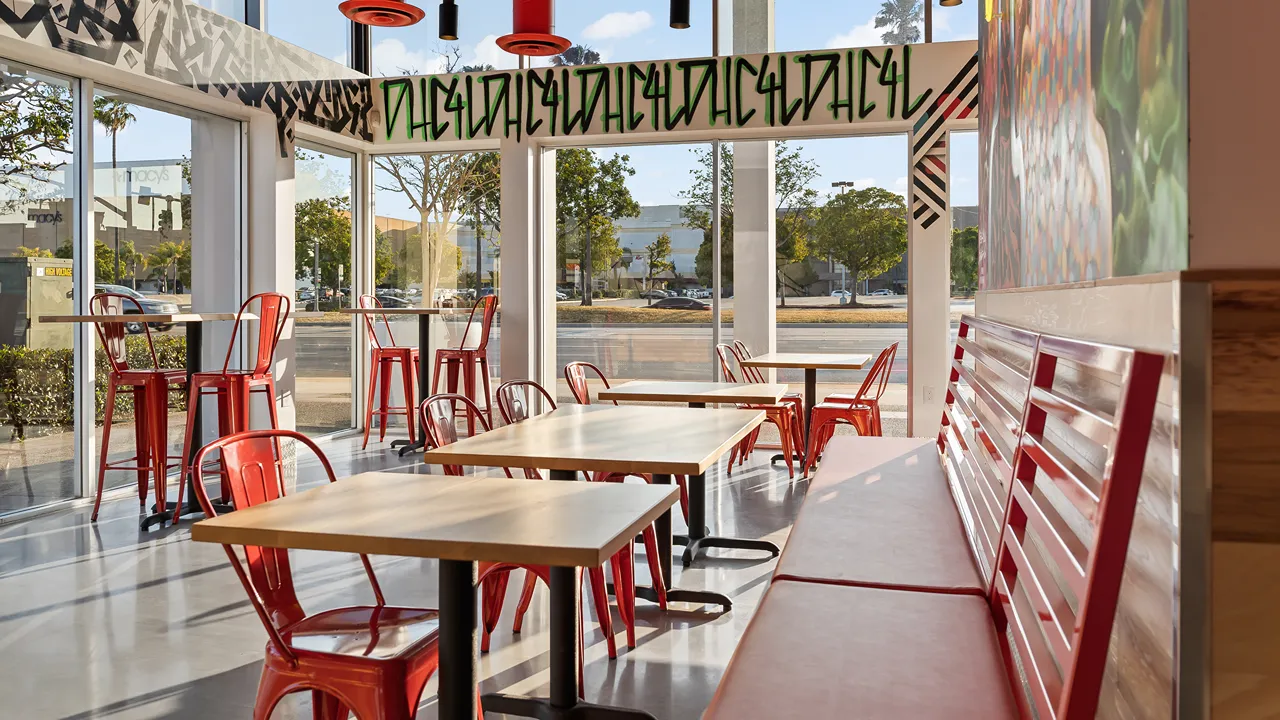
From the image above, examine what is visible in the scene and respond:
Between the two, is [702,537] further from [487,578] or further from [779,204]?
[779,204]

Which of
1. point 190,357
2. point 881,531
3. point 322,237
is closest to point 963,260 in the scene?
point 881,531

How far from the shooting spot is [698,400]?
16.1 feet

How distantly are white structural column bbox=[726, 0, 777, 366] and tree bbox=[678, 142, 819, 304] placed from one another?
0.06m

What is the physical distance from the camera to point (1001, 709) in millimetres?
1644

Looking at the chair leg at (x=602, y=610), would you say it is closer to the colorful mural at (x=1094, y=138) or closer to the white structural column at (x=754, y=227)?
the colorful mural at (x=1094, y=138)

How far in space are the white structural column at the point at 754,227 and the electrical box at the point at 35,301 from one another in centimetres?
502

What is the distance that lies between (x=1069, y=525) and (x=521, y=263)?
744cm

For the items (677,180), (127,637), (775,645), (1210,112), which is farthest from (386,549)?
(677,180)

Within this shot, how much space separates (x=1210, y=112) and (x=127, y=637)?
148 inches

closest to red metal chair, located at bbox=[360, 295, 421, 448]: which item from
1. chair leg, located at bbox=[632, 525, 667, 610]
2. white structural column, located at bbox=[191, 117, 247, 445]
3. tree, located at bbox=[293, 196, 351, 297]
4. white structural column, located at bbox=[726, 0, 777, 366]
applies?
tree, located at bbox=[293, 196, 351, 297]

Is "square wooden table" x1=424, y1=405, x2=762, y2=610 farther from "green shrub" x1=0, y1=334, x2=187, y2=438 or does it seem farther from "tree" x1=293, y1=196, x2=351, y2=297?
"tree" x1=293, y1=196, x2=351, y2=297

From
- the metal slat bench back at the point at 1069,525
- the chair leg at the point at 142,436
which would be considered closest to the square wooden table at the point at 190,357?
the chair leg at the point at 142,436

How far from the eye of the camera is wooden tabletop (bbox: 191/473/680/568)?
1905 mm

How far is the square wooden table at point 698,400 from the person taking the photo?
4.68 metres
